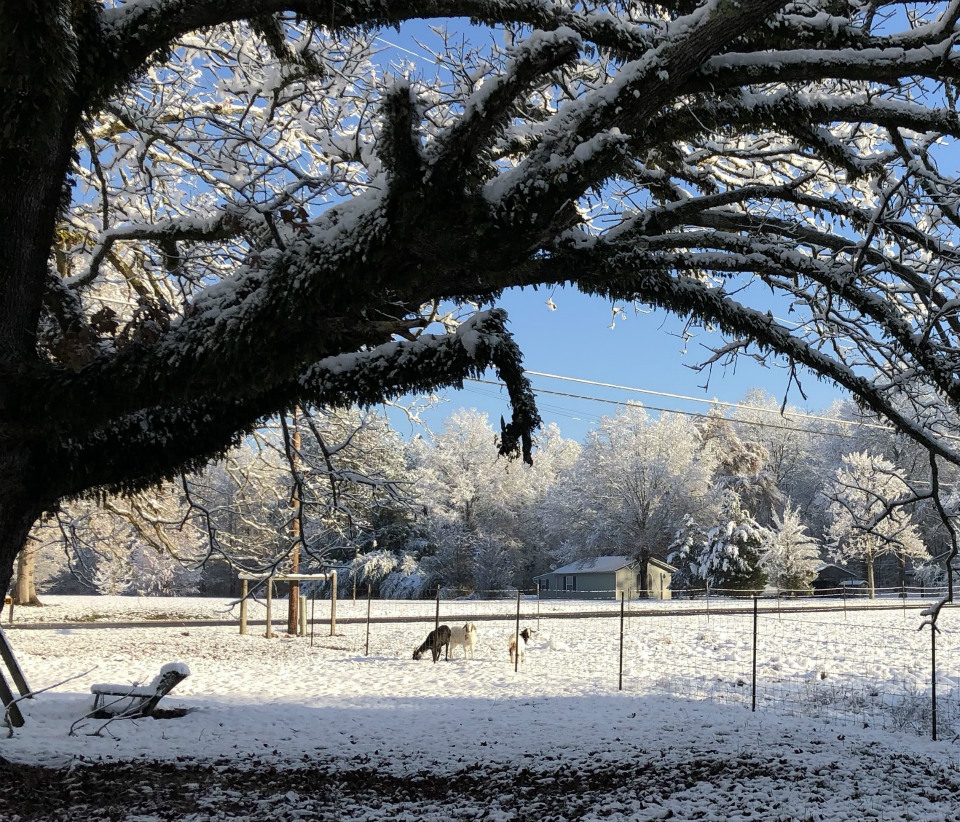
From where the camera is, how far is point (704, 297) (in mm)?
→ 5305

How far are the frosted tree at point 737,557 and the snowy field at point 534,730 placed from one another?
18.8 metres

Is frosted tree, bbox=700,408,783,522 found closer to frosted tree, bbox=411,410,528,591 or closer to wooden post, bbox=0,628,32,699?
frosted tree, bbox=411,410,528,591

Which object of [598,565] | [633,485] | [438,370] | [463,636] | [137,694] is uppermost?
[633,485]

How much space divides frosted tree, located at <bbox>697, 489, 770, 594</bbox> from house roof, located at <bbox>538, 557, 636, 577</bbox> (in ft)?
17.6

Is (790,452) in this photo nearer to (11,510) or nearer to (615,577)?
(615,577)

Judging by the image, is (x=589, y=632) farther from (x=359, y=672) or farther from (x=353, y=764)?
(x=353, y=764)

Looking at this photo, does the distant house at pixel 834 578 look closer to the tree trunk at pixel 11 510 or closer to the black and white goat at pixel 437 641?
the black and white goat at pixel 437 641

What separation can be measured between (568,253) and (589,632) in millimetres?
16383

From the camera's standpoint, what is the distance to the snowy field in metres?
5.79

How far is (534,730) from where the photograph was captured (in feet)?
27.6

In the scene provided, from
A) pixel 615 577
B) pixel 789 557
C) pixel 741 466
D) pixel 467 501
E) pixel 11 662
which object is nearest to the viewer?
pixel 11 662

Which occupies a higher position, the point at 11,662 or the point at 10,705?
the point at 11,662

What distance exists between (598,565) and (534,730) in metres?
34.8

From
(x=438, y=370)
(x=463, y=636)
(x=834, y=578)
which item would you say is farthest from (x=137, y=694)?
(x=834, y=578)
